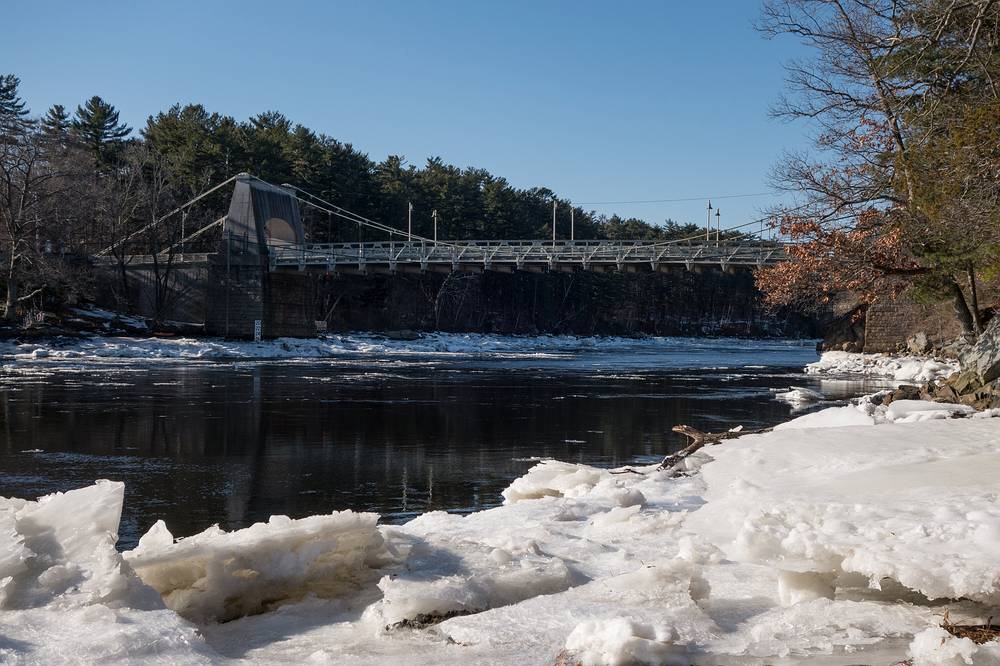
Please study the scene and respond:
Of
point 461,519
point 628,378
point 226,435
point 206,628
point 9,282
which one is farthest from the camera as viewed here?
point 9,282

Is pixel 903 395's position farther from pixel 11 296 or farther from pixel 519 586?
pixel 11 296

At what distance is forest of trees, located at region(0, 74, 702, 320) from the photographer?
40125 mm

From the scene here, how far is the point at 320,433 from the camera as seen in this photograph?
13234 millimetres

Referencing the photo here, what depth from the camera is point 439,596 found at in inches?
154

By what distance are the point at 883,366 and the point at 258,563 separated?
103ft

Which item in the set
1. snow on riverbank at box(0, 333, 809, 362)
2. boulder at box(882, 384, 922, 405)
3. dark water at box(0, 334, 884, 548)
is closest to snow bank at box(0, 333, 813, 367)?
snow on riverbank at box(0, 333, 809, 362)

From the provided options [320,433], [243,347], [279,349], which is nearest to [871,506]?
[320,433]

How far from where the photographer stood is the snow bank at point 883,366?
75.7 feet

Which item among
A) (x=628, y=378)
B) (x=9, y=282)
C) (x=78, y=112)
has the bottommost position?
(x=628, y=378)

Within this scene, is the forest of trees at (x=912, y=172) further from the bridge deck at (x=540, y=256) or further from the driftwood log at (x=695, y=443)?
the bridge deck at (x=540, y=256)

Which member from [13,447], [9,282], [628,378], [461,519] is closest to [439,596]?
[461,519]

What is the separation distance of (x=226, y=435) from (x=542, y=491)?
7040 millimetres

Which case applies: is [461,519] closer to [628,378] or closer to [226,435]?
[226,435]

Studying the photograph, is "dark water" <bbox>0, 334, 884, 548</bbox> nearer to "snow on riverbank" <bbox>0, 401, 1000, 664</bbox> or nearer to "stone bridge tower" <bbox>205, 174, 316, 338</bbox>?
"snow on riverbank" <bbox>0, 401, 1000, 664</bbox>
